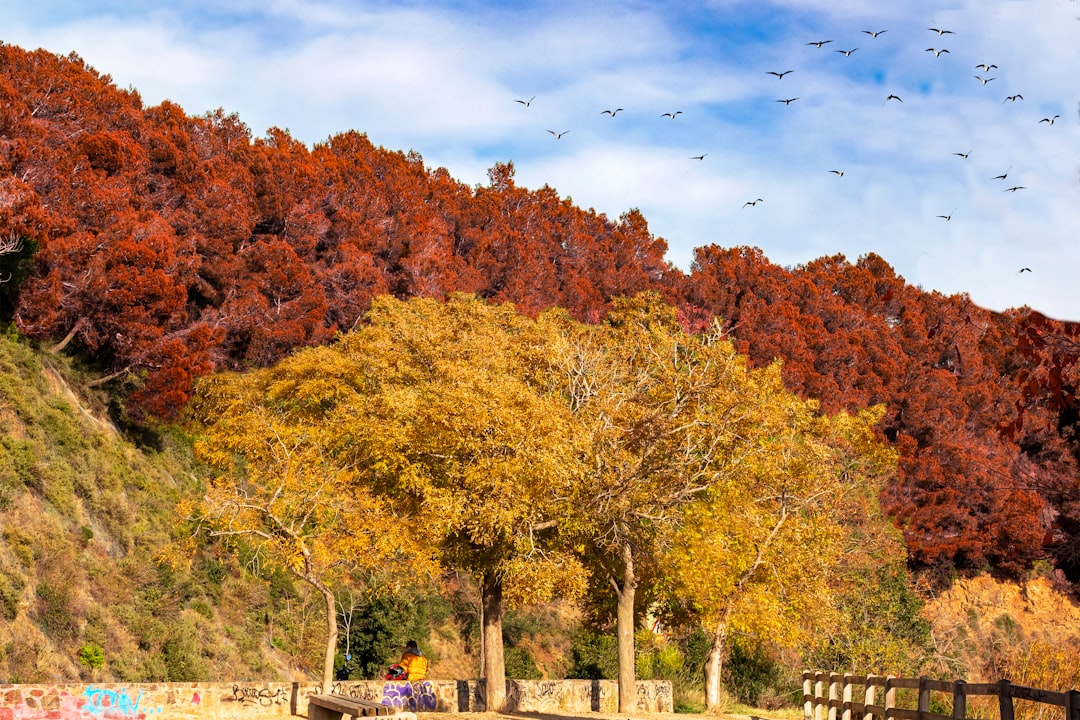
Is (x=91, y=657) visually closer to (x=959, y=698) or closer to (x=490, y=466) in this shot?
(x=490, y=466)

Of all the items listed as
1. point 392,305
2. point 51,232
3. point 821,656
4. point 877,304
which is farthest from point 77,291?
point 877,304

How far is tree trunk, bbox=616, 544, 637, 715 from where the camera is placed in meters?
27.8

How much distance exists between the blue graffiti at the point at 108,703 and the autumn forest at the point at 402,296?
8379mm

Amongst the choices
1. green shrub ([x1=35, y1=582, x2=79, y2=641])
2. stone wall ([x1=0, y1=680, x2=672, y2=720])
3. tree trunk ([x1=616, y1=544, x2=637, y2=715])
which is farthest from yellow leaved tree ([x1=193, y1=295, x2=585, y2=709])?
green shrub ([x1=35, y1=582, x2=79, y2=641])

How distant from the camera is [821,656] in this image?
40.5 m

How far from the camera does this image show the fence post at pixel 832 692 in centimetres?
2152

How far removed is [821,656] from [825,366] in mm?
39567

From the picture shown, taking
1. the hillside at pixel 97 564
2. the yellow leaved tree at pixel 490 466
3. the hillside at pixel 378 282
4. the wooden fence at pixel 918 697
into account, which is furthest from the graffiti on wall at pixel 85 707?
the hillside at pixel 378 282

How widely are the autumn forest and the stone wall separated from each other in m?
4.77

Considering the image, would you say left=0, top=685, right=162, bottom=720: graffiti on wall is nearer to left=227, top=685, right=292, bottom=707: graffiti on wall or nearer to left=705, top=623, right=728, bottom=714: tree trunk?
left=227, top=685, right=292, bottom=707: graffiti on wall

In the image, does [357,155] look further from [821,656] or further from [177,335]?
[821,656]

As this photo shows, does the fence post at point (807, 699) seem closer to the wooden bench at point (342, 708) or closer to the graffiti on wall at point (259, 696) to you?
the wooden bench at point (342, 708)

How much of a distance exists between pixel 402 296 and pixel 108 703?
3862 centimetres

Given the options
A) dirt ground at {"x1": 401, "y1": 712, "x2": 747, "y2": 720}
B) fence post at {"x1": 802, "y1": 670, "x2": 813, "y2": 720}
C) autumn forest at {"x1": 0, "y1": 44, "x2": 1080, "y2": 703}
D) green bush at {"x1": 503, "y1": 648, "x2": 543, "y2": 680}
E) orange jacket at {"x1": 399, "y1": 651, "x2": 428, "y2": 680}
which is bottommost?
green bush at {"x1": 503, "y1": 648, "x2": 543, "y2": 680}
